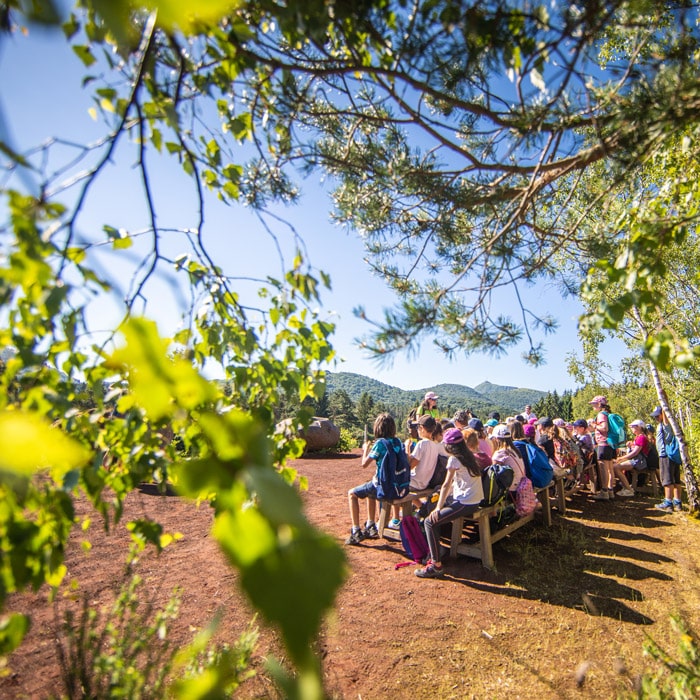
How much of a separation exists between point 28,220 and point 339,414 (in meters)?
69.3

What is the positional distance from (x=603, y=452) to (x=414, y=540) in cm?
491

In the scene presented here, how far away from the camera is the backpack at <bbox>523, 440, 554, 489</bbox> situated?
19.4 ft

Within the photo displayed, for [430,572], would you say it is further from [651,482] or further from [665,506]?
[651,482]

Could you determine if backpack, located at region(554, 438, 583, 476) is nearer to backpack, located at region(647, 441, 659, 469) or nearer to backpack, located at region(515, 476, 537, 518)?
backpack, located at region(647, 441, 659, 469)

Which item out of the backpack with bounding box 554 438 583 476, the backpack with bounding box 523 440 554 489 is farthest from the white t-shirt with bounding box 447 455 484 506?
the backpack with bounding box 554 438 583 476

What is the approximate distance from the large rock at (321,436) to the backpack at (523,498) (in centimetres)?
972

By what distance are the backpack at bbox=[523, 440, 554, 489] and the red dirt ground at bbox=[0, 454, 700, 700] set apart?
0.70m

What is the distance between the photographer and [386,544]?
5516 mm

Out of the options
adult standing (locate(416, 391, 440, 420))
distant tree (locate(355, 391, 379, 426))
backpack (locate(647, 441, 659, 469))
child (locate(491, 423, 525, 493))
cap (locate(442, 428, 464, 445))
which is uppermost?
distant tree (locate(355, 391, 379, 426))

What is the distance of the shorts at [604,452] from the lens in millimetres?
7730

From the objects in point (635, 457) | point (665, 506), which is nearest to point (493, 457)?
point (665, 506)

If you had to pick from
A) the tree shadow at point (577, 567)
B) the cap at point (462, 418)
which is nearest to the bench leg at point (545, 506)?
the tree shadow at point (577, 567)

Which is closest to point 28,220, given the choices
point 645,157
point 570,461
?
point 645,157

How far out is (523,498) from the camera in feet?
18.1
